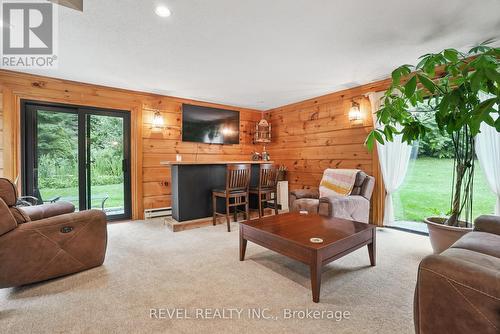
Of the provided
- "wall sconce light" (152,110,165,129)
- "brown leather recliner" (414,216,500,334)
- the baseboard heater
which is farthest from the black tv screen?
"brown leather recliner" (414,216,500,334)

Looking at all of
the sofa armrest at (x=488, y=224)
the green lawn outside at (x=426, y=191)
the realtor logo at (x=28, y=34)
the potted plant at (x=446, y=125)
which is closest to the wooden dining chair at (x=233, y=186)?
the potted plant at (x=446, y=125)

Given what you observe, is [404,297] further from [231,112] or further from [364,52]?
[231,112]

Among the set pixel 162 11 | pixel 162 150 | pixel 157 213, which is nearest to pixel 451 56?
pixel 162 11

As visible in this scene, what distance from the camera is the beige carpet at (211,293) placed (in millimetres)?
1491

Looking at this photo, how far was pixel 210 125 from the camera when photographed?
500 centimetres

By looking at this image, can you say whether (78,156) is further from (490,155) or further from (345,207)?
(490,155)

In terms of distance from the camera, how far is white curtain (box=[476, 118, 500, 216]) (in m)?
2.69

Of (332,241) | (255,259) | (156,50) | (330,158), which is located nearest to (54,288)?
(255,259)

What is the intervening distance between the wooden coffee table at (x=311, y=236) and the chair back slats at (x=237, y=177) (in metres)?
1.08

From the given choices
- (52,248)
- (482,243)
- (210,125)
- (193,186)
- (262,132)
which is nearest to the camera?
(482,243)

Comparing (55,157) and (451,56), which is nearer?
(451,56)

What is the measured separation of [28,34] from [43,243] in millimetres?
2078

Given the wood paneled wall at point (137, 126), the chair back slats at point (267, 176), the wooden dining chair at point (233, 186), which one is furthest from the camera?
the chair back slats at point (267, 176)

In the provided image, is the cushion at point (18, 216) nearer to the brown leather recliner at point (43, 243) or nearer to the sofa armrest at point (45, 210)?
the brown leather recliner at point (43, 243)
